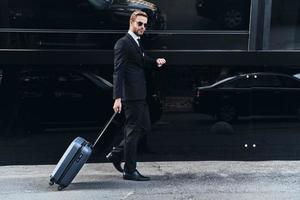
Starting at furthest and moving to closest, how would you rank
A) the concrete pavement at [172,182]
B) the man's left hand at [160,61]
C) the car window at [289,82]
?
the car window at [289,82] < the man's left hand at [160,61] < the concrete pavement at [172,182]

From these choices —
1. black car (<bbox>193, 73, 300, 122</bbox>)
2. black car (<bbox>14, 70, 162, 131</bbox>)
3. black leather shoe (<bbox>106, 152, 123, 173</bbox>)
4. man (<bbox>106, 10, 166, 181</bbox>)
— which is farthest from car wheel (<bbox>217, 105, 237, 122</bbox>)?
black leather shoe (<bbox>106, 152, 123, 173</bbox>)

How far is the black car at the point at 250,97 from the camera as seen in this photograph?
7.64m

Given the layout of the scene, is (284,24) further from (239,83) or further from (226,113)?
(226,113)

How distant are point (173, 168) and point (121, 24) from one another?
6.33 feet

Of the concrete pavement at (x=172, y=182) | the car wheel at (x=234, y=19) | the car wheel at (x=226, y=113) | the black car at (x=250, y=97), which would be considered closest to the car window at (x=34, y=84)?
the concrete pavement at (x=172, y=182)

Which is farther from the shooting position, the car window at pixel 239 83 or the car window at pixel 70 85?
the car window at pixel 239 83

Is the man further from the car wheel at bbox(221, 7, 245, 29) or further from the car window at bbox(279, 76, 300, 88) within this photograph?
the car window at bbox(279, 76, 300, 88)

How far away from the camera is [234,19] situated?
7.66 m

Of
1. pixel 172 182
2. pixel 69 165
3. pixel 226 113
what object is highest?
pixel 226 113

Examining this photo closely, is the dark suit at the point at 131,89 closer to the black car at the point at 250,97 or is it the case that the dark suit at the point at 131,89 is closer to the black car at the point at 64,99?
the black car at the point at 64,99

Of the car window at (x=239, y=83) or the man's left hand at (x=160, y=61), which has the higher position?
the man's left hand at (x=160, y=61)

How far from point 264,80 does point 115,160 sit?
7.09ft

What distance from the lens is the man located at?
21.9 ft

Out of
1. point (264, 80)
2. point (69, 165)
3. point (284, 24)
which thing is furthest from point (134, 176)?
point (284, 24)
